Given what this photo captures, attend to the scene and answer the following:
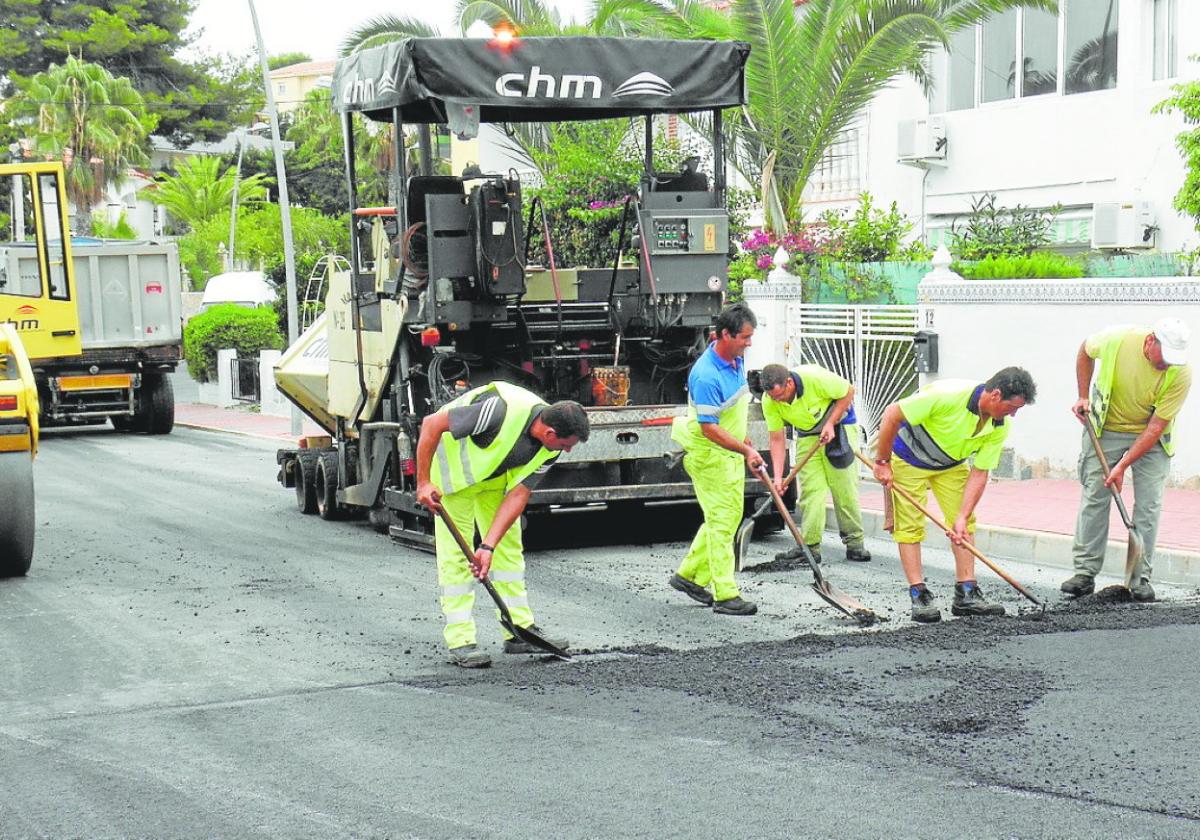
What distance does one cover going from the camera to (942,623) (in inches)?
321

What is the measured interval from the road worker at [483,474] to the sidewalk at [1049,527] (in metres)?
4.30

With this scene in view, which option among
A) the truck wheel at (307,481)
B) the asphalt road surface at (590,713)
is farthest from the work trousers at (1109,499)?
the truck wheel at (307,481)

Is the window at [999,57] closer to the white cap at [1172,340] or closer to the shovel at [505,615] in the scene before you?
the white cap at [1172,340]

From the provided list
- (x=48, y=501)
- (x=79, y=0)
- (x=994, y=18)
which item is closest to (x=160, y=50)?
(x=79, y=0)

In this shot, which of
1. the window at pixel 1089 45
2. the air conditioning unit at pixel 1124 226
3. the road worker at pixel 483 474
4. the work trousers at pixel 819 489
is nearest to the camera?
the road worker at pixel 483 474

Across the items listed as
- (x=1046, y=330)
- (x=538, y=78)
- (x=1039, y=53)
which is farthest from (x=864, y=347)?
(x=1039, y=53)

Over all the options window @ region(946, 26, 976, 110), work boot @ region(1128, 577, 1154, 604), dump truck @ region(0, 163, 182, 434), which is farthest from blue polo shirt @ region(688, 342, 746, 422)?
window @ region(946, 26, 976, 110)

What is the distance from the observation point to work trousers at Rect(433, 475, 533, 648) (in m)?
7.48

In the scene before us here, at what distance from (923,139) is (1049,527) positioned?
38.6 feet

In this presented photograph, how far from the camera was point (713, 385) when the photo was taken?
8.82 metres

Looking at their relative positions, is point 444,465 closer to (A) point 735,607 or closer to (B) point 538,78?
(A) point 735,607

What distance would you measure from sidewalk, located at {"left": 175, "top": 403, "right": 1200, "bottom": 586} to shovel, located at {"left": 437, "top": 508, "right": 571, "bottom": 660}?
428 cm

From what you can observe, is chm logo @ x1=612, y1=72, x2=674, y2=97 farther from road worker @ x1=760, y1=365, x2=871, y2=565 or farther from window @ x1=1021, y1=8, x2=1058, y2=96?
window @ x1=1021, y1=8, x2=1058, y2=96

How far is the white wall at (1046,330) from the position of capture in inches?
506
